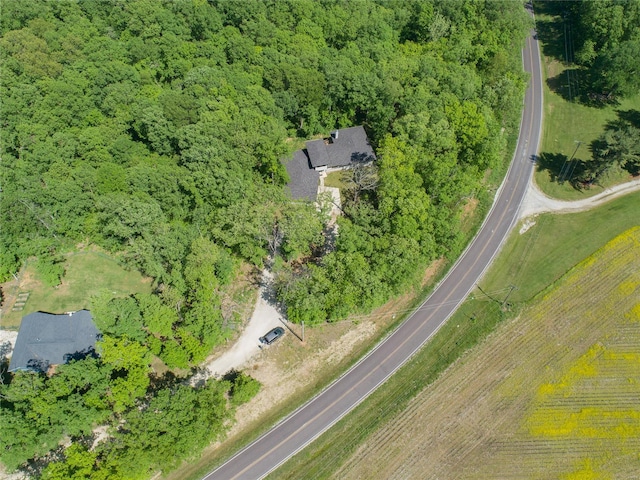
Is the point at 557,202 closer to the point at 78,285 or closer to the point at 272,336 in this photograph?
the point at 272,336

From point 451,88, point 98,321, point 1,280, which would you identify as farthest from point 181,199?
point 451,88

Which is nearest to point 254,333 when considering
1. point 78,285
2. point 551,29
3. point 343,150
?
point 78,285

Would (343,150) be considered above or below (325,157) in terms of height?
above

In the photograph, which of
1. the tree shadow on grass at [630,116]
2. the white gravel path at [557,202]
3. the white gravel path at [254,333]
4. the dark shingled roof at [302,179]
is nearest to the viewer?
the white gravel path at [254,333]

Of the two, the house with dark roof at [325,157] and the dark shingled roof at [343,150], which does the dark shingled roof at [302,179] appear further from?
the dark shingled roof at [343,150]

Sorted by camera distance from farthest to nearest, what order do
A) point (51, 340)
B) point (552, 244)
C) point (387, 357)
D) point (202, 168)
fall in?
point (552, 244)
point (202, 168)
point (387, 357)
point (51, 340)

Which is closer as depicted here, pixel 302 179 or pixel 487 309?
pixel 487 309

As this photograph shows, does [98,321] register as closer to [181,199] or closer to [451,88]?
[181,199]

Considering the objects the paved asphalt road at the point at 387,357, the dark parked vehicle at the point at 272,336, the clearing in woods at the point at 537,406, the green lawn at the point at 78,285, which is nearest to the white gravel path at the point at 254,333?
the dark parked vehicle at the point at 272,336
